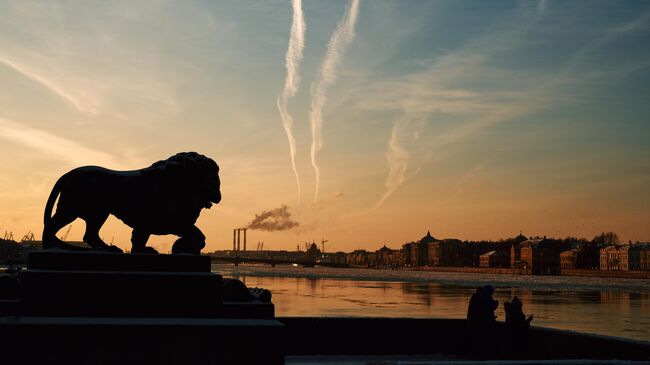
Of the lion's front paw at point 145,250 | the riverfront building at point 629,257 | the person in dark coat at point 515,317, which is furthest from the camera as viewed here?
the riverfront building at point 629,257

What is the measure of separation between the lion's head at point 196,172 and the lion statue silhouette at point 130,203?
12 millimetres

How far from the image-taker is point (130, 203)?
8.78 meters

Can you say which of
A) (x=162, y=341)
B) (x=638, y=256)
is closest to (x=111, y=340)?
(x=162, y=341)

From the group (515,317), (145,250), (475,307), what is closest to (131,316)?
(145,250)

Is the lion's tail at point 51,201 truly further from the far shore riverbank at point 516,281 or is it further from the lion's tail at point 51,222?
the far shore riverbank at point 516,281

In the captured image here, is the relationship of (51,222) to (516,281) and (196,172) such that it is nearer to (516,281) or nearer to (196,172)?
(196,172)

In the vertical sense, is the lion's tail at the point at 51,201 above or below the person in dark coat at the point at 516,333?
above

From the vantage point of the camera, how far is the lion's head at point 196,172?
891 centimetres

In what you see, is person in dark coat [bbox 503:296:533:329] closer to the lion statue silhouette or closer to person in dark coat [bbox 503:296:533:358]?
person in dark coat [bbox 503:296:533:358]

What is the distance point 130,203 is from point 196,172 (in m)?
0.83

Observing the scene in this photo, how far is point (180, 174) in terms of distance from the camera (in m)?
8.91

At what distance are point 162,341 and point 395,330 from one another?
206 inches

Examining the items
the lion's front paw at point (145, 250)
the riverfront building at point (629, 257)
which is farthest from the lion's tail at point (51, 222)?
the riverfront building at point (629, 257)

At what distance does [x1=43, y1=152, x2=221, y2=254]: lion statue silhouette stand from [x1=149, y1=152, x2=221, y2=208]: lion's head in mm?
12
